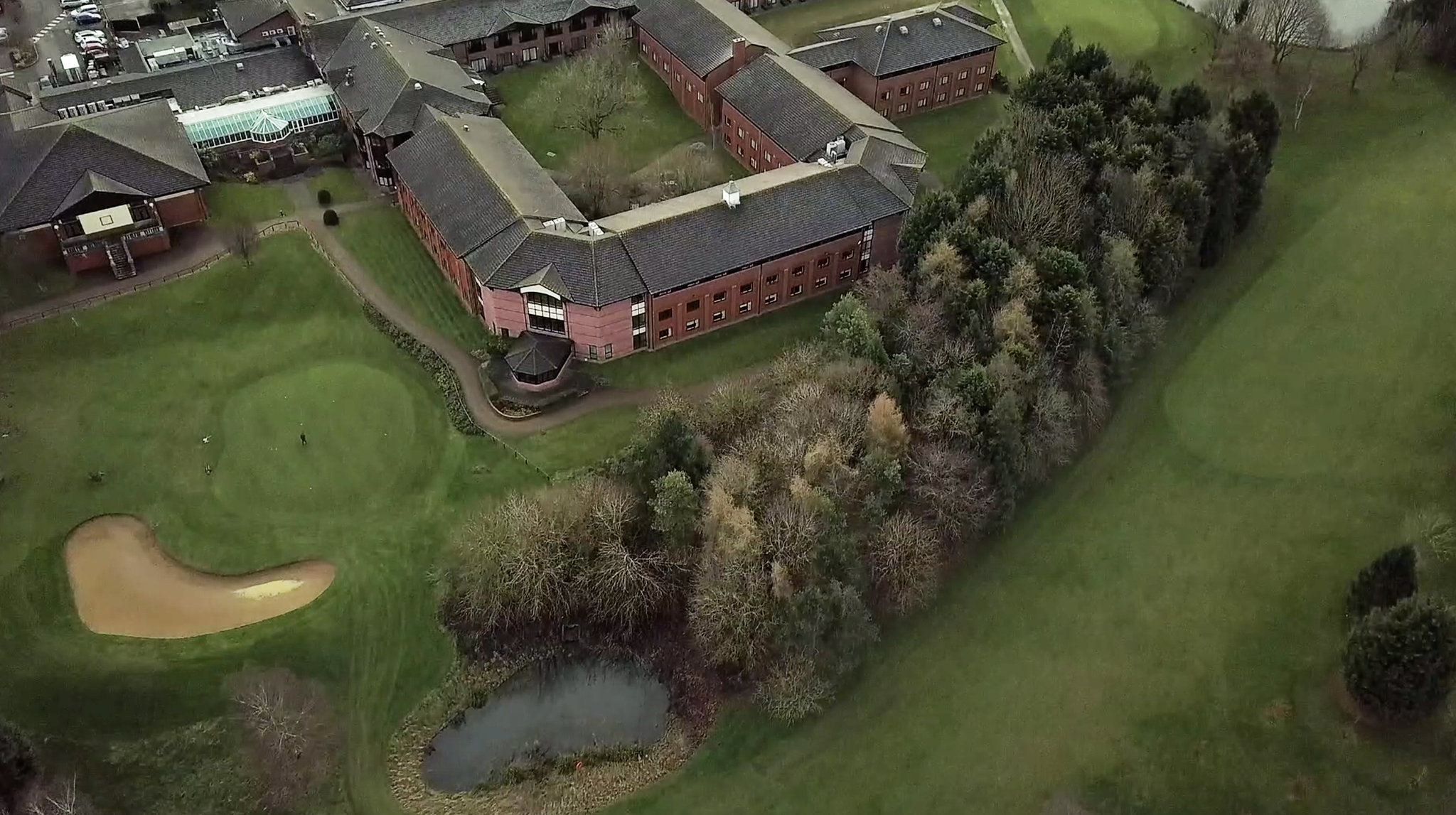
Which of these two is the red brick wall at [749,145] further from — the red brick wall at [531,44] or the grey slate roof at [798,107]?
the red brick wall at [531,44]

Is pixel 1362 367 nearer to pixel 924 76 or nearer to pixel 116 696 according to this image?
pixel 924 76

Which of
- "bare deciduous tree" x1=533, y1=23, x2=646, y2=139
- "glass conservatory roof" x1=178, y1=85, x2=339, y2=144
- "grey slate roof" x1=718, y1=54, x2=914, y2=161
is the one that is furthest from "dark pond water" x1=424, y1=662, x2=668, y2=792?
"glass conservatory roof" x1=178, y1=85, x2=339, y2=144

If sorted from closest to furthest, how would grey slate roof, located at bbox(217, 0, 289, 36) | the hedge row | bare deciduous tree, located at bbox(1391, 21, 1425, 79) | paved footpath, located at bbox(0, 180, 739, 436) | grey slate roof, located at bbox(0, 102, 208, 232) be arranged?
the hedge row → paved footpath, located at bbox(0, 180, 739, 436) → grey slate roof, located at bbox(0, 102, 208, 232) → bare deciduous tree, located at bbox(1391, 21, 1425, 79) → grey slate roof, located at bbox(217, 0, 289, 36)

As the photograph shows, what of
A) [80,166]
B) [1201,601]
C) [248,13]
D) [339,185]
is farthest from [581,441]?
[248,13]

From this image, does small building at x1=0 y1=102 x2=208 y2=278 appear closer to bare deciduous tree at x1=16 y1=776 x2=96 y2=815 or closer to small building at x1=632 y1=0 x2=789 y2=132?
bare deciduous tree at x1=16 y1=776 x2=96 y2=815

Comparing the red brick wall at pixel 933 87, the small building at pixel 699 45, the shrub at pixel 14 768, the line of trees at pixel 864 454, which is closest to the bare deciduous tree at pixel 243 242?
the line of trees at pixel 864 454

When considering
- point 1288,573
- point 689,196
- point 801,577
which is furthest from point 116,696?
point 1288,573

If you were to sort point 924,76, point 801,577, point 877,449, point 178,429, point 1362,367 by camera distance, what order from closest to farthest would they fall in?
Result: point 801,577
point 877,449
point 178,429
point 1362,367
point 924,76
